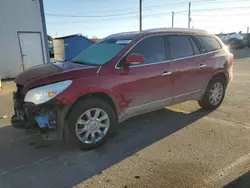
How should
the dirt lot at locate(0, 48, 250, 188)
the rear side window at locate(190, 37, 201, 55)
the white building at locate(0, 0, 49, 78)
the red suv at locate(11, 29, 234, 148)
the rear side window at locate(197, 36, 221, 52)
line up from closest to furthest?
the dirt lot at locate(0, 48, 250, 188), the red suv at locate(11, 29, 234, 148), the rear side window at locate(190, 37, 201, 55), the rear side window at locate(197, 36, 221, 52), the white building at locate(0, 0, 49, 78)

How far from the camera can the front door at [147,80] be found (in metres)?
3.98

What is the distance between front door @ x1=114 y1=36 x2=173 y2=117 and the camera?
13.1ft

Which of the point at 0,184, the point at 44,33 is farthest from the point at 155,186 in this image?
the point at 44,33

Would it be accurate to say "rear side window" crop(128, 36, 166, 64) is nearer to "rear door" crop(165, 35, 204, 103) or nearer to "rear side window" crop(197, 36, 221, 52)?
"rear door" crop(165, 35, 204, 103)

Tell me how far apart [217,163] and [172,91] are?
1717 mm

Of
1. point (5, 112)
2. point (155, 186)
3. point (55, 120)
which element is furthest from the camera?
point (5, 112)

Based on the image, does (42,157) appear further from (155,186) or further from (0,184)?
(155,186)

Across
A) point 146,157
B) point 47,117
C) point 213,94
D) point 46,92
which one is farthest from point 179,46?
point 47,117

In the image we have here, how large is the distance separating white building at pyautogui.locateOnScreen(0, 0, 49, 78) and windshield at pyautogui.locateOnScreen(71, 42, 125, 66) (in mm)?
7805

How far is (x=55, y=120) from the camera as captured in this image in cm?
342

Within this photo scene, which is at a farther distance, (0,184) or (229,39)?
(229,39)

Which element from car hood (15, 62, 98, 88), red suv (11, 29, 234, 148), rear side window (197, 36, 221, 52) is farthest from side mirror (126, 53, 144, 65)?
rear side window (197, 36, 221, 52)

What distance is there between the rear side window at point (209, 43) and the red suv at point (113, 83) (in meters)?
0.03

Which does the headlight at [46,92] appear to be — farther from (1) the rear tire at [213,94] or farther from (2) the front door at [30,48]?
(2) the front door at [30,48]
